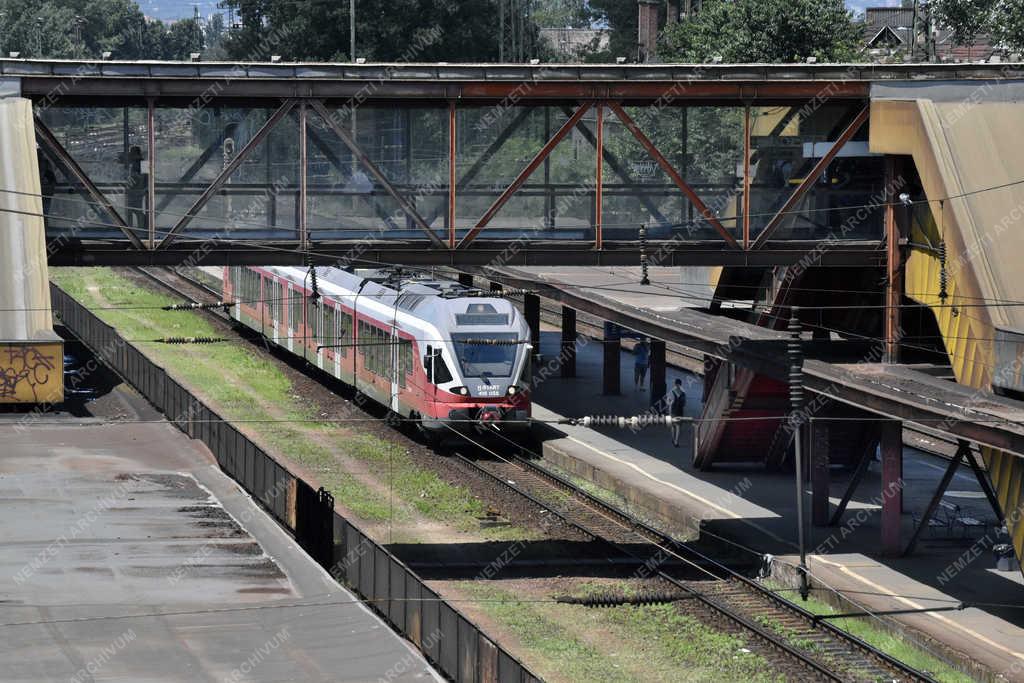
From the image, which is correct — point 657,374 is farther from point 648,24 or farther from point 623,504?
point 648,24

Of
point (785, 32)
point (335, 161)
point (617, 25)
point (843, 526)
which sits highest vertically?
point (617, 25)

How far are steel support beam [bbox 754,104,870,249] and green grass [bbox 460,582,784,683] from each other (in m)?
8.36

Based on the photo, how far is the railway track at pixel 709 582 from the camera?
20.5 m

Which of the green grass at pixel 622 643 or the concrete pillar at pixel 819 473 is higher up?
the concrete pillar at pixel 819 473

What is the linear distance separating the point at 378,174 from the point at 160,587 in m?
11.2

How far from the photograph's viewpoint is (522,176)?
91.0 feet

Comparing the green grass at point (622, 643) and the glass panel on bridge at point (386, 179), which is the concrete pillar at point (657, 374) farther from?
the green grass at point (622, 643)

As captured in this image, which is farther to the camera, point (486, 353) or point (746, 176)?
point (486, 353)

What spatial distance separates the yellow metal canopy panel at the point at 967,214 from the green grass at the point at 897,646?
5.06 meters

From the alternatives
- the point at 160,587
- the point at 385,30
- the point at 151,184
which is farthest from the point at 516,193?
the point at 385,30

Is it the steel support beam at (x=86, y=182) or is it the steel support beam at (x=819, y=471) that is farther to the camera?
the steel support beam at (x=86, y=182)

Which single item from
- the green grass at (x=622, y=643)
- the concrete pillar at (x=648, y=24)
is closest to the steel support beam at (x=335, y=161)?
the green grass at (x=622, y=643)

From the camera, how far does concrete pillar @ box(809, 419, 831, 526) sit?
1065 inches

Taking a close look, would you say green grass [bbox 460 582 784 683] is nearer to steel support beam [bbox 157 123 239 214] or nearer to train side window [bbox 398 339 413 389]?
steel support beam [bbox 157 123 239 214]
